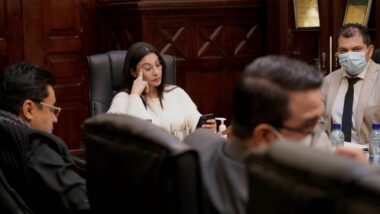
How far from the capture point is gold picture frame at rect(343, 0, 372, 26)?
5266 millimetres

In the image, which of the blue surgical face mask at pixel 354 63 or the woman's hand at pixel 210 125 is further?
the blue surgical face mask at pixel 354 63

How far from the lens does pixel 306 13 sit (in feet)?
18.0

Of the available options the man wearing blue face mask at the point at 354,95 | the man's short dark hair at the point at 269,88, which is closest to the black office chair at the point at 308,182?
the man's short dark hair at the point at 269,88

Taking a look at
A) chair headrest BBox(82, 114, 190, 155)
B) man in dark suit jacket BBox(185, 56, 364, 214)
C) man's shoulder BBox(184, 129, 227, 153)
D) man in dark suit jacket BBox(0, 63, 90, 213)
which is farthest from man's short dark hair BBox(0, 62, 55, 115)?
man in dark suit jacket BBox(185, 56, 364, 214)

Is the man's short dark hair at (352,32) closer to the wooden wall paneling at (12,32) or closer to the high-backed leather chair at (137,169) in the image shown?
the high-backed leather chair at (137,169)

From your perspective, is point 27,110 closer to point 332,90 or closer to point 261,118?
point 261,118

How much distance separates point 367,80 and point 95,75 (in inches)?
57.4

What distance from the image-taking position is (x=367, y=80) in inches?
139

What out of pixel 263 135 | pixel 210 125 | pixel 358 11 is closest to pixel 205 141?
pixel 263 135

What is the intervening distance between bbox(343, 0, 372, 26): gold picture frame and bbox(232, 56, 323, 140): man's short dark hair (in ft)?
12.8

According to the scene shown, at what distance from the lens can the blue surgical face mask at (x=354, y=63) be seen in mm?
3584

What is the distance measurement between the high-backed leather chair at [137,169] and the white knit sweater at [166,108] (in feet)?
6.32

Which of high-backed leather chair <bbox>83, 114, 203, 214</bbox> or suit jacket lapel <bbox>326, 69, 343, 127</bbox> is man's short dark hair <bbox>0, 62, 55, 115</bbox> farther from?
suit jacket lapel <bbox>326, 69, 343, 127</bbox>

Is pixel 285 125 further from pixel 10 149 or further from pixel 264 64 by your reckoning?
pixel 10 149
